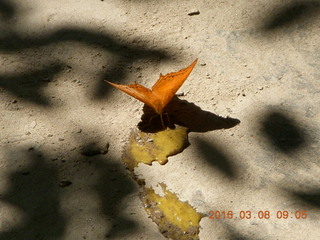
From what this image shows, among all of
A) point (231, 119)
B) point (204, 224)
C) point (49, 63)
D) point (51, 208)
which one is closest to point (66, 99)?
point (49, 63)

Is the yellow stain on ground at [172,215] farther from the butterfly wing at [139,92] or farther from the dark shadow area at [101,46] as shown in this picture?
the dark shadow area at [101,46]

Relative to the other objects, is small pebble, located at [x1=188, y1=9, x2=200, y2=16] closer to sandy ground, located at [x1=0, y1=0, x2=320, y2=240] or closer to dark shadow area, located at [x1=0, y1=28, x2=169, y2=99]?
sandy ground, located at [x1=0, y1=0, x2=320, y2=240]

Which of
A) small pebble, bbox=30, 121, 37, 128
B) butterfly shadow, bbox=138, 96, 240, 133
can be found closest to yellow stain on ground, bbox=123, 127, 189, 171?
butterfly shadow, bbox=138, 96, 240, 133

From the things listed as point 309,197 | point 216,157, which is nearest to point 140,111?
point 216,157

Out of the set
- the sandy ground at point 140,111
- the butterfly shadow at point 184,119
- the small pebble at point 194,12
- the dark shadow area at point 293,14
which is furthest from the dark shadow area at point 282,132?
the small pebble at point 194,12

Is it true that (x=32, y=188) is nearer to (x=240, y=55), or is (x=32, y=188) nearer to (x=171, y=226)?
(x=171, y=226)
